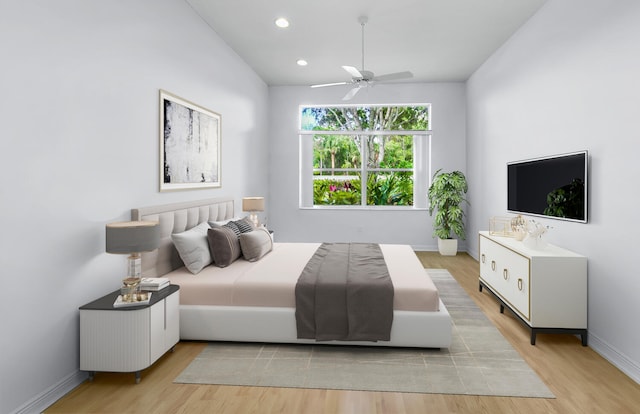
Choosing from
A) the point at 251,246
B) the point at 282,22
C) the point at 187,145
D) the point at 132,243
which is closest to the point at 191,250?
the point at 251,246

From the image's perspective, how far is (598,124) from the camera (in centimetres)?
286

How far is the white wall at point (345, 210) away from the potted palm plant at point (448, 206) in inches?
16.4

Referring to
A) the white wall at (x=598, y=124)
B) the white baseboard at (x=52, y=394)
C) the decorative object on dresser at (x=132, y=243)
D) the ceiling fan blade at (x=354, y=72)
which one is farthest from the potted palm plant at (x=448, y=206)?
the white baseboard at (x=52, y=394)

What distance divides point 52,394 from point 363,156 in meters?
5.67

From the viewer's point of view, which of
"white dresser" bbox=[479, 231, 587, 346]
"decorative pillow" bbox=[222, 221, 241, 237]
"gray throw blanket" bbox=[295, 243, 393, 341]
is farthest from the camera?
"decorative pillow" bbox=[222, 221, 241, 237]

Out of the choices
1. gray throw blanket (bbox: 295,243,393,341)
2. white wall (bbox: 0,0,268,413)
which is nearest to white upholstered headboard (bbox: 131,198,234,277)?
white wall (bbox: 0,0,268,413)

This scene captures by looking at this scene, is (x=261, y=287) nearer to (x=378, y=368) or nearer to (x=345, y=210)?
(x=378, y=368)

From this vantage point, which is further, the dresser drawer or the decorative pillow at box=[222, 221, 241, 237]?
the decorative pillow at box=[222, 221, 241, 237]

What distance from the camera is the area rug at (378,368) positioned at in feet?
7.54

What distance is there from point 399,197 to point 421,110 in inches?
63.8

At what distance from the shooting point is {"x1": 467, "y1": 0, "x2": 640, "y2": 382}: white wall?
8.28ft

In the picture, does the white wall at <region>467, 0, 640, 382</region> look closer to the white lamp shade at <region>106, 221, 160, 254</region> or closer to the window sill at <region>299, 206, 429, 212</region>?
the window sill at <region>299, 206, 429, 212</region>

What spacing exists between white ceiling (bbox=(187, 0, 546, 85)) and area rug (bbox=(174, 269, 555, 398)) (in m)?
3.18

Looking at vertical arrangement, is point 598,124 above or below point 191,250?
above
